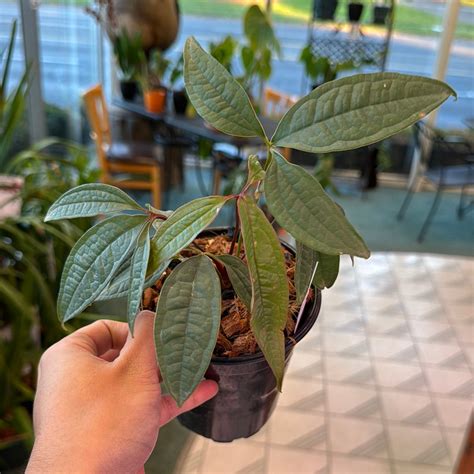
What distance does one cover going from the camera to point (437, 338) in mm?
2027

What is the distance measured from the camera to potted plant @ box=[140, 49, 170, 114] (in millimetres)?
3297

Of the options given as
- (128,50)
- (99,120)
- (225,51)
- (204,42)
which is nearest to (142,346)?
(225,51)

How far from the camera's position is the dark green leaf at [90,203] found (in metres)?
0.63

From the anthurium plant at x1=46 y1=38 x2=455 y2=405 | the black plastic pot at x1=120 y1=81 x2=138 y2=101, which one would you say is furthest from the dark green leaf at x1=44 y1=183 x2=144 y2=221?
the black plastic pot at x1=120 y1=81 x2=138 y2=101

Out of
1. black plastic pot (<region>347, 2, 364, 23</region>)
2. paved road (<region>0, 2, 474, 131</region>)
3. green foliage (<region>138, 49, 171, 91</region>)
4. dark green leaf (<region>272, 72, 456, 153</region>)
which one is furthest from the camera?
black plastic pot (<region>347, 2, 364, 23</region>)

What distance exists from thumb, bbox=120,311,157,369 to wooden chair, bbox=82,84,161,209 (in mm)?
2516

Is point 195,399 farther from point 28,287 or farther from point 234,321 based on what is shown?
point 28,287

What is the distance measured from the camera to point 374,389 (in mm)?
1710

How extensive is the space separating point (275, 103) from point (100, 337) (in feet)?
10.1

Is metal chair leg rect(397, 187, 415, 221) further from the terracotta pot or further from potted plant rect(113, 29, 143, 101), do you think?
potted plant rect(113, 29, 143, 101)

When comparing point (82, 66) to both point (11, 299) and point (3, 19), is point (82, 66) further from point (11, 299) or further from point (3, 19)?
point (11, 299)

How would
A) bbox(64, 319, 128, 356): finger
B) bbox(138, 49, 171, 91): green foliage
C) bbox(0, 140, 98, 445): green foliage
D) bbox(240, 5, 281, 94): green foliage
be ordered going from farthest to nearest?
bbox(138, 49, 171, 91): green foliage < bbox(240, 5, 281, 94): green foliage < bbox(0, 140, 98, 445): green foliage < bbox(64, 319, 128, 356): finger

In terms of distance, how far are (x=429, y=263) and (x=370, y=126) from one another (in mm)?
2321

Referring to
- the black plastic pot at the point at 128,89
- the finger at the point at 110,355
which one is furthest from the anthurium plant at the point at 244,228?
the black plastic pot at the point at 128,89
